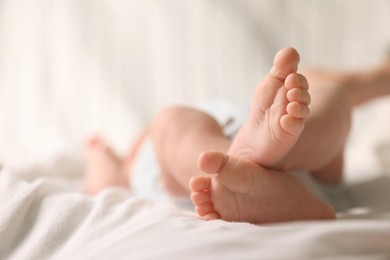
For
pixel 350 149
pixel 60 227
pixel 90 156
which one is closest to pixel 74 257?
pixel 60 227

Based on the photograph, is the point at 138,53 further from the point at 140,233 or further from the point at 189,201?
the point at 140,233

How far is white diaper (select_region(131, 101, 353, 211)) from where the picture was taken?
83 cm

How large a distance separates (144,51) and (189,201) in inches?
32.7

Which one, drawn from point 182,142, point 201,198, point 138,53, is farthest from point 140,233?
point 138,53

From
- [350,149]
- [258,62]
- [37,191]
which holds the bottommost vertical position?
[350,149]

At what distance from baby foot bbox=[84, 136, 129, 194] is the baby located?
291mm

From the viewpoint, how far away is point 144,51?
1574mm

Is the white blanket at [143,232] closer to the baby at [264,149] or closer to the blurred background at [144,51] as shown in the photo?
the baby at [264,149]

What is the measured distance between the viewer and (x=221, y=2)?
1.56m

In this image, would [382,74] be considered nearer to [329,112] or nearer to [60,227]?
[329,112]

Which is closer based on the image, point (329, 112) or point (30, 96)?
point (329, 112)

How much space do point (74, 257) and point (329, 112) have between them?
0.37 m

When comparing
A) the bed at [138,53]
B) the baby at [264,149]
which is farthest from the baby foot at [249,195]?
the bed at [138,53]

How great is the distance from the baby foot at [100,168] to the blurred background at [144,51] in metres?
0.22
